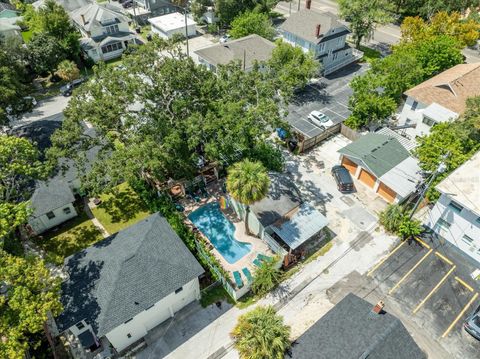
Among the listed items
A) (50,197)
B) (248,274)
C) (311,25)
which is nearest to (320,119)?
(311,25)

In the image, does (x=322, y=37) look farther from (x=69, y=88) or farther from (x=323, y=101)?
(x=69, y=88)

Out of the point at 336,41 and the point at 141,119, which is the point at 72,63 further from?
the point at 336,41

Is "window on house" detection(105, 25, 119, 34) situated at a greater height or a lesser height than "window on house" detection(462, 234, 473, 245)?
greater

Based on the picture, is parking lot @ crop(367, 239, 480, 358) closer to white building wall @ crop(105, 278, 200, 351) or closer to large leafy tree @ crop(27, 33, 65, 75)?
white building wall @ crop(105, 278, 200, 351)

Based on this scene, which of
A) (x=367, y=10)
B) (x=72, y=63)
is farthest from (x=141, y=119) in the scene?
(x=367, y=10)

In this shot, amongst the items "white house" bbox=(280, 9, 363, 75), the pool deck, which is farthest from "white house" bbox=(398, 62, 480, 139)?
the pool deck

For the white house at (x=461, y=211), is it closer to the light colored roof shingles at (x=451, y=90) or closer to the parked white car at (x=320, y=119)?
the light colored roof shingles at (x=451, y=90)
